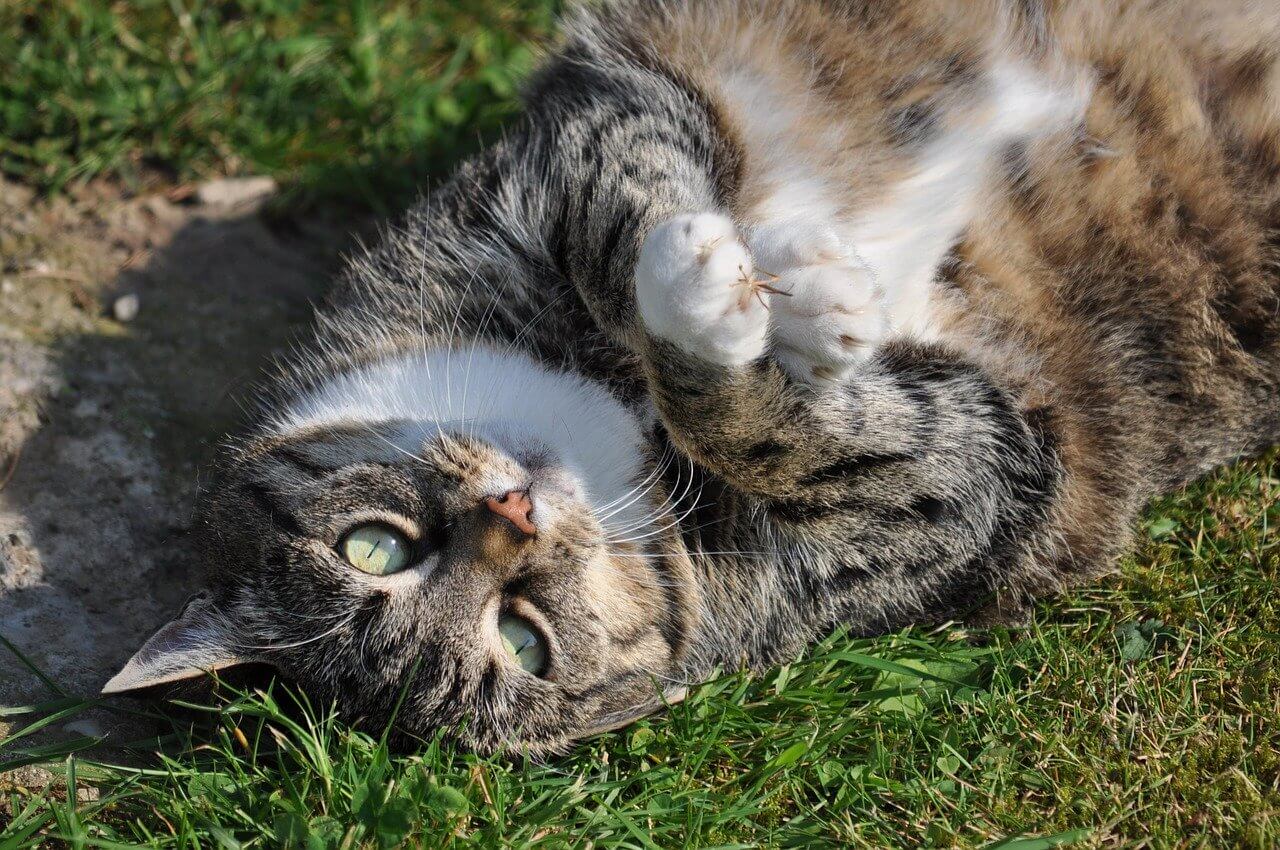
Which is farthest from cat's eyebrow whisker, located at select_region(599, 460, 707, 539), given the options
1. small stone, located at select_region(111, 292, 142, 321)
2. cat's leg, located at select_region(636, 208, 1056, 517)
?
small stone, located at select_region(111, 292, 142, 321)

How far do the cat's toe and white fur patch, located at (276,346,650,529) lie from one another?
23.3 inches

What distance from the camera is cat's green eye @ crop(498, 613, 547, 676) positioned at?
2.78 metres

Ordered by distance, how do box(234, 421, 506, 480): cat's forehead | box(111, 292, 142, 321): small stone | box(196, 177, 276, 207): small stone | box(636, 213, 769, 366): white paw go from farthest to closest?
box(196, 177, 276, 207): small stone, box(111, 292, 142, 321): small stone, box(234, 421, 506, 480): cat's forehead, box(636, 213, 769, 366): white paw

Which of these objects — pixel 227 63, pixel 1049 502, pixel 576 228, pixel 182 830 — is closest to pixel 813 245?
pixel 576 228

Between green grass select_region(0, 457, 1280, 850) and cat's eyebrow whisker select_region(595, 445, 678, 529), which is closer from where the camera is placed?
green grass select_region(0, 457, 1280, 850)

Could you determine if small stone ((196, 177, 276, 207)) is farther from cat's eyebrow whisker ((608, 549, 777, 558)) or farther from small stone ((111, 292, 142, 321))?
cat's eyebrow whisker ((608, 549, 777, 558))

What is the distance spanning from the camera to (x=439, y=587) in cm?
266

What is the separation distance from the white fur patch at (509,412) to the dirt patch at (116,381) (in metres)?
0.81

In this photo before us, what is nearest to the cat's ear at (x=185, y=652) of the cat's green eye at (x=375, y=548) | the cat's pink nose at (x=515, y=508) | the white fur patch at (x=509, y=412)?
the cat's green eye at (x=375, y=548)

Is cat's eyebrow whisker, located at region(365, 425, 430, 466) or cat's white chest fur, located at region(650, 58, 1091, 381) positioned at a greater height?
cat's white chest fur, located at region(650, 58, 1091, 381)

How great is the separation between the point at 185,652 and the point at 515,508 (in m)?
0.95

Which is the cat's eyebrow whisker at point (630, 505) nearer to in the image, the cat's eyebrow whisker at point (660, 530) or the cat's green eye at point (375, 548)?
the cat's eyebrow whisker at point (660, 530)

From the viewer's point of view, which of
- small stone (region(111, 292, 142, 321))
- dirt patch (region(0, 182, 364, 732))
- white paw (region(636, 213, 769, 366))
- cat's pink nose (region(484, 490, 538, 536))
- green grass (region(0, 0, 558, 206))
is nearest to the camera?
white paw (region(636, 213, 769, 366))

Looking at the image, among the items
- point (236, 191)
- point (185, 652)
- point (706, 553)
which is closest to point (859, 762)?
point (706, 553)
